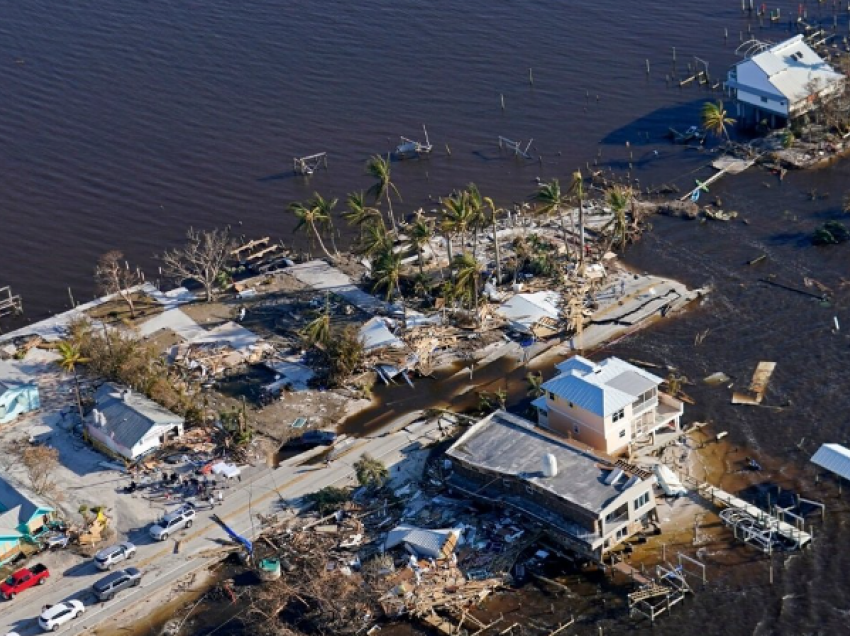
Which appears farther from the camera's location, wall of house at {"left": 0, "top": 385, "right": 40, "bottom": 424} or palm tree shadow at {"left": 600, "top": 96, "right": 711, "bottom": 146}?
palm tree shadow at {"left": 600, "top": 96, "right": 711, "bottom": 146}

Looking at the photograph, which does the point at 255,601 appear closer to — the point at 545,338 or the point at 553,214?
the point at 545,338

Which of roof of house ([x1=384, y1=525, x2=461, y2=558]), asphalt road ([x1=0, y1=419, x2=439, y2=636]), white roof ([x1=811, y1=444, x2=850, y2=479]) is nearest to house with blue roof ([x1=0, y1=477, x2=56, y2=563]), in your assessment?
asphalt road ([x1=0, y1=419, x2=439, y2=636])

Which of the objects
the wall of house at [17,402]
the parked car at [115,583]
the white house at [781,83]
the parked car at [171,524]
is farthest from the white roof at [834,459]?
the wall of house at [17,402]

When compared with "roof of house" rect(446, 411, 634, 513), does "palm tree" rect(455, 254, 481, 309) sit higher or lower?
higher

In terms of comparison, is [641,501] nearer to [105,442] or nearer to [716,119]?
[105,442]

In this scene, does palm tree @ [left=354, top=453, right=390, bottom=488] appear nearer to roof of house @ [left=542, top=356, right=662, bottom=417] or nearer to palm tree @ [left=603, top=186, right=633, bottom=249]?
roof of house @ [left=542, top=356, right=662, bottom=417]
